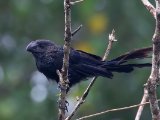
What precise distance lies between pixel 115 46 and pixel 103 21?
53 centimetres

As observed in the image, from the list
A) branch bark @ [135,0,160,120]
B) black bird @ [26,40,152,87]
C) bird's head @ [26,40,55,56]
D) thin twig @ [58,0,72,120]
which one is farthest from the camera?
bird's head @ [26,40,55,56]

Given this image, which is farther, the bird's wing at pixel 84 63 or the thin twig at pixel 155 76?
the bird's wing at pixel 84 63

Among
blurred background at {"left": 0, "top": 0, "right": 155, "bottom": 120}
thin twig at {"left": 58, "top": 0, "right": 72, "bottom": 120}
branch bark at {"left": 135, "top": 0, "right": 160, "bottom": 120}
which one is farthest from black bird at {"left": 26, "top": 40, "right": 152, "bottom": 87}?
blurred background at {"left": 0, "top": 0, "right": 155, "bottom": 120}

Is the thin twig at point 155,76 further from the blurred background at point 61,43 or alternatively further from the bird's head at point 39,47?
the blurred background at point 61,43

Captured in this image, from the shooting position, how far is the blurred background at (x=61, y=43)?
10.5 m

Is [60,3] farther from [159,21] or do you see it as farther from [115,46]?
[159,21]

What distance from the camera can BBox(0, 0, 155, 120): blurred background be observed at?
34.5 feet

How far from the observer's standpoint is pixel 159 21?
3.66 meters

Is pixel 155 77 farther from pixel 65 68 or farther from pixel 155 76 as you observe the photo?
pixel 65 68

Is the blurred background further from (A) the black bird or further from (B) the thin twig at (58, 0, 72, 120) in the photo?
(B) the thin twig at (58, 0, 72, 120)

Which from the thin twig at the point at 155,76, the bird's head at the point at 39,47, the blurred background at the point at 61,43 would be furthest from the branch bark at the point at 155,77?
the blurred background at the point at 61,43

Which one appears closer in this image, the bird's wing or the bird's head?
the bird's wing

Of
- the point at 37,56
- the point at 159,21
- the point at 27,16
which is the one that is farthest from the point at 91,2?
the point at 159,21

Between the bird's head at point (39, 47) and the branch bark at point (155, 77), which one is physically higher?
the branch bark at point (155, 77)
